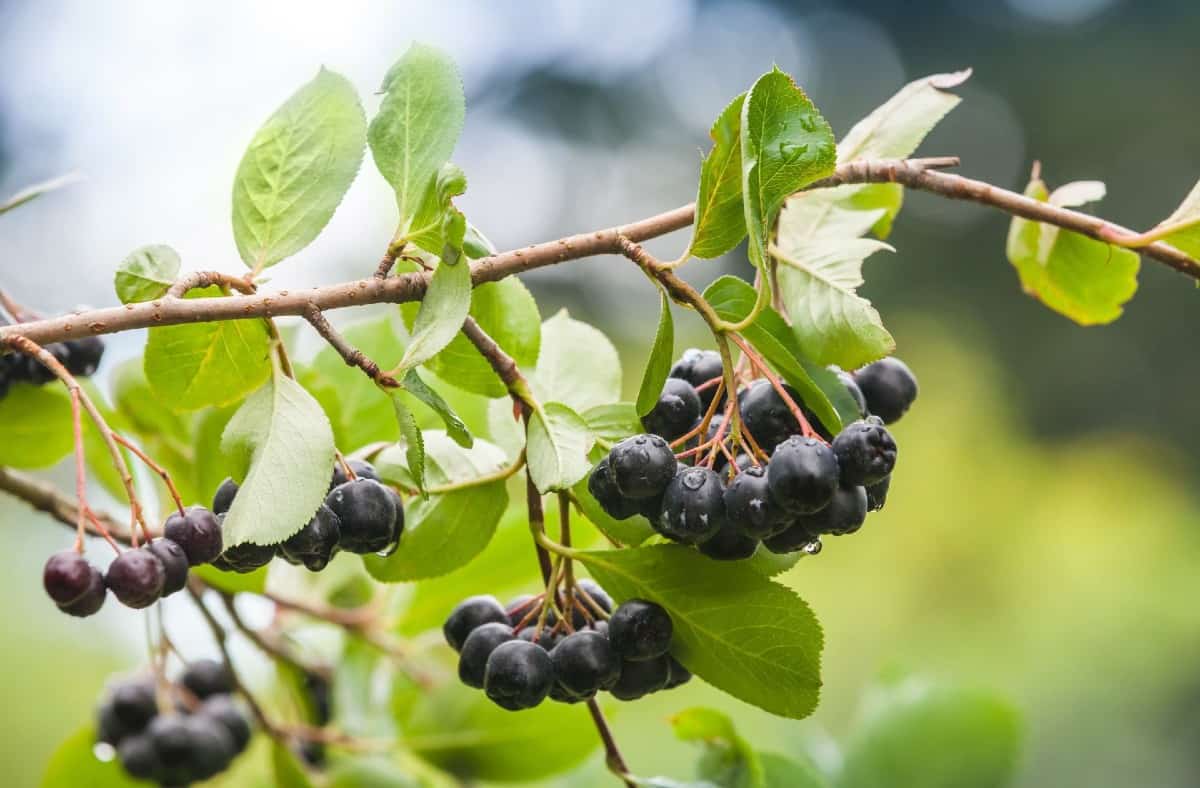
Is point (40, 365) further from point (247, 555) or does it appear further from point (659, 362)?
point (659, 362)

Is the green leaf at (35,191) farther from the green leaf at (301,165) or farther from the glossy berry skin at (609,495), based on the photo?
the glossy berry skin at (609,495)

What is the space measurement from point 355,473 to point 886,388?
318mm

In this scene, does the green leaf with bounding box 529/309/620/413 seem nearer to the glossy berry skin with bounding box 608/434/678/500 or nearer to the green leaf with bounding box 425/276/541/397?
the green leaf with bounding box 425/276/541/397

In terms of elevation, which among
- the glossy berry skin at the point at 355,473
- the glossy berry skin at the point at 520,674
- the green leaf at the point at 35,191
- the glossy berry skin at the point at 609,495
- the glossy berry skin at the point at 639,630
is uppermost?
the green leaf at the point at 35,191

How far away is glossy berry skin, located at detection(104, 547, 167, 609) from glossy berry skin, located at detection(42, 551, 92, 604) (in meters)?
0.01

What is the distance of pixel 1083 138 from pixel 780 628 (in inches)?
402

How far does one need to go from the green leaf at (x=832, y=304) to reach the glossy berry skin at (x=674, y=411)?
2.7 inches

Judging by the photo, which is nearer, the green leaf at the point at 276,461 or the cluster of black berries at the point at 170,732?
the green leaf at the point at 276,461

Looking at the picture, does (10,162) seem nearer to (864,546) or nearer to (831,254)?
(864,546)

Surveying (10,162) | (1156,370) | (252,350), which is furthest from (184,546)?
(1156,370)

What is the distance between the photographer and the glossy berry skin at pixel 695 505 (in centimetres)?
57

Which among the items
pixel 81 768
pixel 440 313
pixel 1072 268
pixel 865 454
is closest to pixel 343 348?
pixel 440 313

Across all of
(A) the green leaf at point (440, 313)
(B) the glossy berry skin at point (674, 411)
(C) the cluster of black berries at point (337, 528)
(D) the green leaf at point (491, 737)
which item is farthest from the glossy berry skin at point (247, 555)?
(D) the green leaf at point (491, 737)

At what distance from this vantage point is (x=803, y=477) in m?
0.54
